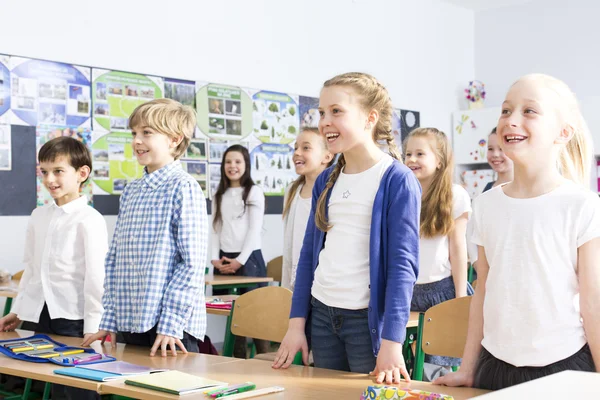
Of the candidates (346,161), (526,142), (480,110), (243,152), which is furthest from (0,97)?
(480,110)

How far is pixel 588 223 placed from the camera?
1515 mm

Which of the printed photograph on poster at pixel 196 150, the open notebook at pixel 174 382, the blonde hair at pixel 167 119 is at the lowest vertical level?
the open notebook at pixel 174 382

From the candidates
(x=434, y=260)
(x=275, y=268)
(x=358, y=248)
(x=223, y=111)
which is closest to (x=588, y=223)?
(x=358, y=248)

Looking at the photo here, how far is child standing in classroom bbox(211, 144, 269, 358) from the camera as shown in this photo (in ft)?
16.6

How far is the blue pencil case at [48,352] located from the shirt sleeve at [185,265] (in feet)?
0.67

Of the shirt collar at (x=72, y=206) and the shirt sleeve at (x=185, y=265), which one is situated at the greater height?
the shirt collar at (x=72, y=206)

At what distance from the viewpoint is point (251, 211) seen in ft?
16.8

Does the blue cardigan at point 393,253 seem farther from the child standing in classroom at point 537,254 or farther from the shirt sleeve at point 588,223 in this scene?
the shirt sleeve at point 588,223

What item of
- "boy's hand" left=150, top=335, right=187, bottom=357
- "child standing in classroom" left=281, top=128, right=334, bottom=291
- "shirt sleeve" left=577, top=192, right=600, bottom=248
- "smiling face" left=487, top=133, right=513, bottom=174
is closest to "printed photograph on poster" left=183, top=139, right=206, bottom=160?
"child standing in classroom" left=281, top=128, right=334, bottom=291

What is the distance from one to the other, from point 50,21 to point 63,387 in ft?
9.75

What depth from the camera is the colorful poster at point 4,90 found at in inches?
180

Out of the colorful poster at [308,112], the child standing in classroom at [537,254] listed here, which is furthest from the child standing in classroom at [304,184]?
the colorful poster at [308,112]

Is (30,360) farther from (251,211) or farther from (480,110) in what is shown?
(480,110)

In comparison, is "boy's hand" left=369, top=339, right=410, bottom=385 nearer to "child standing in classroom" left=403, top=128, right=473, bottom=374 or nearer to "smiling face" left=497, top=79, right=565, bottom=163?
"smiling face" left=497, top=79, right=565, bottom=163
